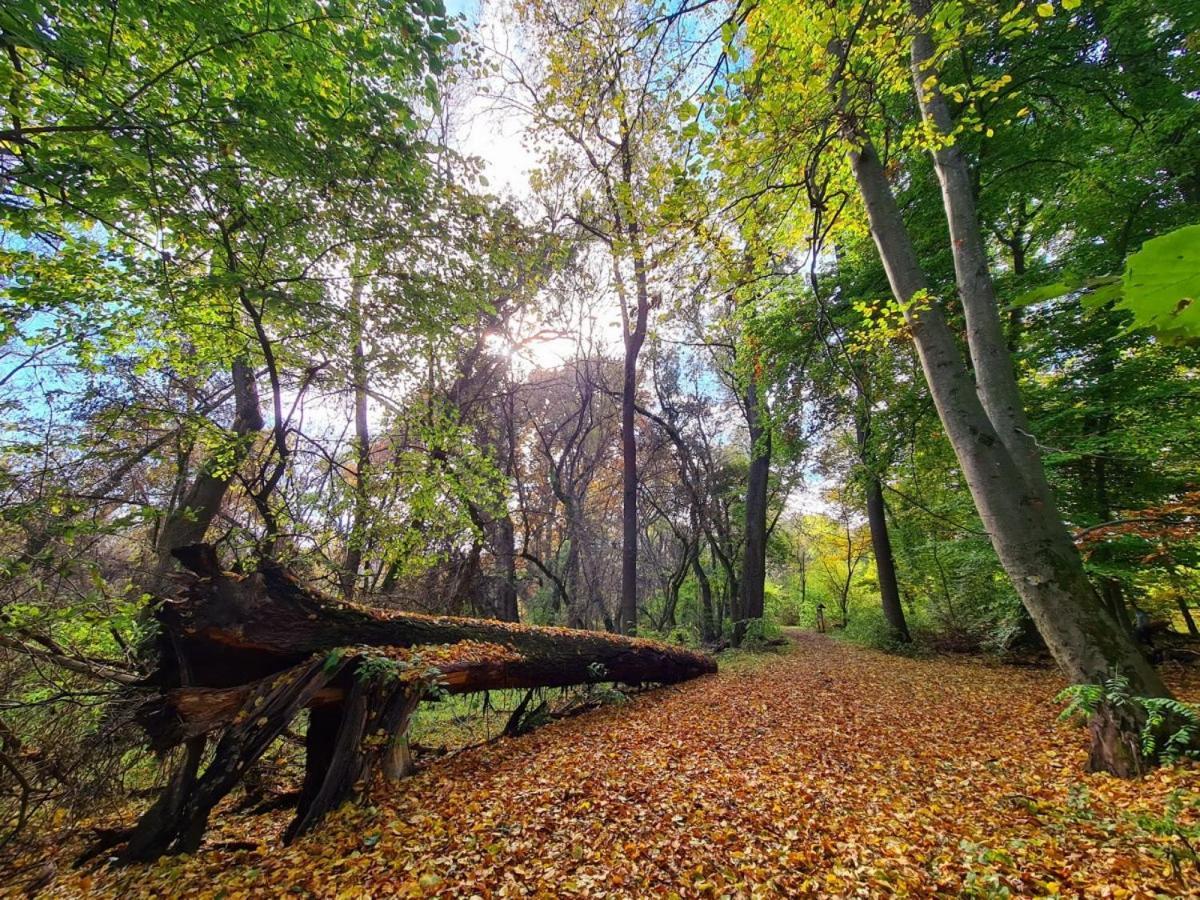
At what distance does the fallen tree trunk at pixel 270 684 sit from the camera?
2.93m

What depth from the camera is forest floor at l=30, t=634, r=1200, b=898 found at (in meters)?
2.35

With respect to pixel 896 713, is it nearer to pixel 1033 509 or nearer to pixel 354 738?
pixel 1033 509

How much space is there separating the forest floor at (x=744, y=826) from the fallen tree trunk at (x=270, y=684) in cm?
27

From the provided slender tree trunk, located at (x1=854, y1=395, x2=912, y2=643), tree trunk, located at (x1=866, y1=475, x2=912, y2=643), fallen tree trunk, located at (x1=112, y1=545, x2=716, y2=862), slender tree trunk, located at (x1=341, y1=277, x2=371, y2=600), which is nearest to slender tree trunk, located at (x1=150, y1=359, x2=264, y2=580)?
slender tree trunk, located at (x1=341, y1=277, x2=371, y2=600)

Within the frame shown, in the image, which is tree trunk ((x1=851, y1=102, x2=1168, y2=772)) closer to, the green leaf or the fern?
the fern

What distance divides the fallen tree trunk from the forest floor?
0.27 metres

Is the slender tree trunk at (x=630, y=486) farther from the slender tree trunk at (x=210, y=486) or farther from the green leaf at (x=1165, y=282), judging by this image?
the green leaf at (x=1165, y=282)

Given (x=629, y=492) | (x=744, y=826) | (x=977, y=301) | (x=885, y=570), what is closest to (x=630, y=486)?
(x=629, y=492)

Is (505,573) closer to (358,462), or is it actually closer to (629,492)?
(629,492)

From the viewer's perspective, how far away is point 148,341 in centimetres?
556

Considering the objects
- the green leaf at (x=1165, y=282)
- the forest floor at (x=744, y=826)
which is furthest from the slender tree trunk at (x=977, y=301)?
the green leaf at (x=1165, y=282)

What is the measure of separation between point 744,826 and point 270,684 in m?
3.34

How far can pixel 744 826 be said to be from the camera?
287 centimetres

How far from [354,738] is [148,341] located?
5416mm
